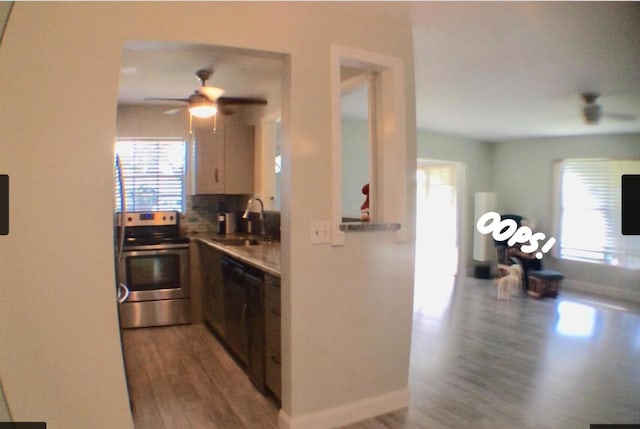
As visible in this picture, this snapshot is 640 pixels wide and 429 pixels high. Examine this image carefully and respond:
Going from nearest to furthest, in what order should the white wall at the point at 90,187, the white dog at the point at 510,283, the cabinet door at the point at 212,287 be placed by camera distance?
the white wall at the point at 90,187 < the cabinet door at the point at 212,287 < the white dog at the point at 510,283

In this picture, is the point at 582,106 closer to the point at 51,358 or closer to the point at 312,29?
the point at 312,29

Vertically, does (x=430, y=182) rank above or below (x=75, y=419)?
above

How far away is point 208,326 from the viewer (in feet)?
Result: 14.4

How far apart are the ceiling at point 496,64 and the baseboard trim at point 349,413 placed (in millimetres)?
2005

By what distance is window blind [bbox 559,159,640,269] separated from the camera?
6152 mm

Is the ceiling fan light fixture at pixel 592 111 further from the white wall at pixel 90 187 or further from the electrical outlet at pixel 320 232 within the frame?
the electrical outlet at pixel 320 232

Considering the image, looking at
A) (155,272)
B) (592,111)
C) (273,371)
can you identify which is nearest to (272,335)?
(273,371)

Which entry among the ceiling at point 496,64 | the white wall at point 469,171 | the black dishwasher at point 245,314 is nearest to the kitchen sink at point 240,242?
the black dishwasher at point 245,314

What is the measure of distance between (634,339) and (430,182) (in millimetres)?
4775

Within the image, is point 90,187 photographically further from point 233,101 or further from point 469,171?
point 469,171

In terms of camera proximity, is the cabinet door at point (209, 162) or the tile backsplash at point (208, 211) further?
the tile backsplash at point (208, 211)

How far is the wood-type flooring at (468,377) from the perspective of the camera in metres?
2.60

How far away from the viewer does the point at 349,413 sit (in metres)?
2.50

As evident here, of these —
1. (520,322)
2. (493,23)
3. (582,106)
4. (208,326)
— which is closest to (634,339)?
(520,322)
